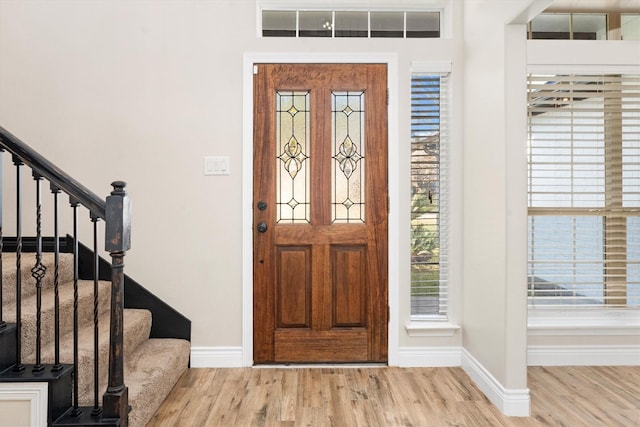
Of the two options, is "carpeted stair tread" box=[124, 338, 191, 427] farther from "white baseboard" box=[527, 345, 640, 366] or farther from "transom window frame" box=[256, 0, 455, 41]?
"white baseboard" box=[527, 345, 640, 366]

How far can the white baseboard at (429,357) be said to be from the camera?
3.03 metres

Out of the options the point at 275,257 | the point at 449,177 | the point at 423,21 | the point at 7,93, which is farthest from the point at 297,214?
the point at 7,93

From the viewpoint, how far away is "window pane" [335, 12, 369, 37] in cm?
313

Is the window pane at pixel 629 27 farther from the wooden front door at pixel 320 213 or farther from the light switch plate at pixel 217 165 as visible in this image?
the light switch plate at pixel 217 165

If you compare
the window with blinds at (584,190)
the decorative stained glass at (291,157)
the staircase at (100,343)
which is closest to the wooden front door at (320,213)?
the decorative stained glass at (291,157)

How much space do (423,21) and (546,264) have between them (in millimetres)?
2009

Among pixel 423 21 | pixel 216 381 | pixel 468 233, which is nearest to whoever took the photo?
pixel 216 381

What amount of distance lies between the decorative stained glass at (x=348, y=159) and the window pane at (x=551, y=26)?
140 cm

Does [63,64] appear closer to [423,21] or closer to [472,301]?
[423,21]

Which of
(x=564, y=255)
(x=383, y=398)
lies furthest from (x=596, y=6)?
(x=383, y=398)

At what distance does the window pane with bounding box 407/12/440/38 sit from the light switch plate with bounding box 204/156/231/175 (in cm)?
165

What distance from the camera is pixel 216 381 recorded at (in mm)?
2762

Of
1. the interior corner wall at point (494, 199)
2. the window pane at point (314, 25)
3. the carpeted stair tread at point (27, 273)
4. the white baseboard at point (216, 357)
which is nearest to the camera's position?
the carpeted stair tread at point (27, 273)

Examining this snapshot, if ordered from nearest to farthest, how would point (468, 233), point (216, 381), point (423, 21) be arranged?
point (216, 381)
point (468, 233)
point (423, 21)
